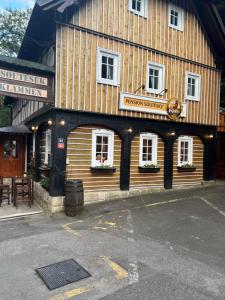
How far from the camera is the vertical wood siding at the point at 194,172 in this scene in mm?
11758

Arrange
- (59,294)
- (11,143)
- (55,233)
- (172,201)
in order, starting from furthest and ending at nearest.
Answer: (11,143), (172,201), (55,233), (59,294)

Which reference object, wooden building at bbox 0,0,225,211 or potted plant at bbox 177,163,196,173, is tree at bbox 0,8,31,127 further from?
potted plant at bbox 177,163,196,173

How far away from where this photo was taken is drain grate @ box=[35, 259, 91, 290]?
4.36m

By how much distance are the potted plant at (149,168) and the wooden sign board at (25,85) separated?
4.41 m

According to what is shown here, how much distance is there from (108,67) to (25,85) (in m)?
3.18

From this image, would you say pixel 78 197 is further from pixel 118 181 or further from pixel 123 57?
pixel 123 57

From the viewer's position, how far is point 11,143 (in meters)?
14.6

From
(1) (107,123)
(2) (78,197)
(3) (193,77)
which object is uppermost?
(3) (193,77)

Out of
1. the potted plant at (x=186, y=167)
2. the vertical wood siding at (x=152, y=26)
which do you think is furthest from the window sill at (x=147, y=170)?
the vertical wood siding at (x=152, y=26)

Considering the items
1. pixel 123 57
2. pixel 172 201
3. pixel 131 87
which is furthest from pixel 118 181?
pixel 123 57

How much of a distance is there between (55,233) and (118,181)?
4.08 metres

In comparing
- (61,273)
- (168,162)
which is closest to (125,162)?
(168,162)

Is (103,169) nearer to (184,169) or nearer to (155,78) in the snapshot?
(184,169)

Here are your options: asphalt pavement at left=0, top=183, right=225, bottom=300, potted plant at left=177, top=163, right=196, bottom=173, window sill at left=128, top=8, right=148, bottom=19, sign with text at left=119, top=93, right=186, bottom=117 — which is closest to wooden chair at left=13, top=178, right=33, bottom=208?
asphalt pavement at left=0, top=183, right=225, bottom=300
